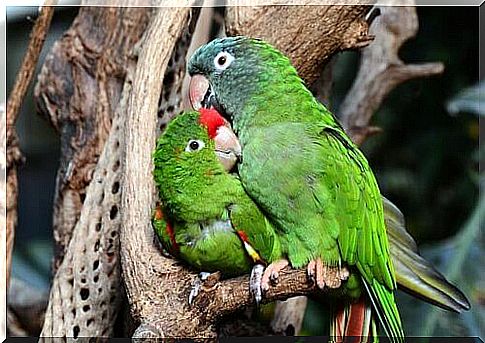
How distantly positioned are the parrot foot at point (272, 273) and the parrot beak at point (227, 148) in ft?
0.36

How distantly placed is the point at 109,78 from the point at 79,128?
8 cm

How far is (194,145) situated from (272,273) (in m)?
0.15

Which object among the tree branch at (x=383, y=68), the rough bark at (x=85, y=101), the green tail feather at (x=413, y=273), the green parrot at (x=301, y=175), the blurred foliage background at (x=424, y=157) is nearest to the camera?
the green parrot at (x=301, y=175)

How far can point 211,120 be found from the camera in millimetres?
747

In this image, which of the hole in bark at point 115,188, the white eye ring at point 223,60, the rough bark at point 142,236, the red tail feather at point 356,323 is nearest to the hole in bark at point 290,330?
the rough bark at point 142,236

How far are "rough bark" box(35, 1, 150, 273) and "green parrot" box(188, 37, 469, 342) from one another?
0.27 metres

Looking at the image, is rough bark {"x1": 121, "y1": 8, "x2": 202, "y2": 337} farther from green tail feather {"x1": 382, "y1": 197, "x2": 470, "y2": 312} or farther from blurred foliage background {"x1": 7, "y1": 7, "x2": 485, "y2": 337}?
blurred foliage background {"x1": 7, "y1": 7, "x2": 485, "y2": 337}

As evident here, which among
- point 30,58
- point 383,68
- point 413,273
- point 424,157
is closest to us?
point 413,273

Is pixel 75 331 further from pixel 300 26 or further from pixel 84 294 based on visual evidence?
pixel 300 26

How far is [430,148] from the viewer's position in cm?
145

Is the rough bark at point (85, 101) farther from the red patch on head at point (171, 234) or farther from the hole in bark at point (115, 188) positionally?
the red patch on head at point (171, 234)

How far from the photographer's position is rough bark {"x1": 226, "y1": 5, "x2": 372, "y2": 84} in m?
0.87

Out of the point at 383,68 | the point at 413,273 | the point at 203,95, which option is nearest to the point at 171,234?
the point at 203,95

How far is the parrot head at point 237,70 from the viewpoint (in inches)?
29.8
